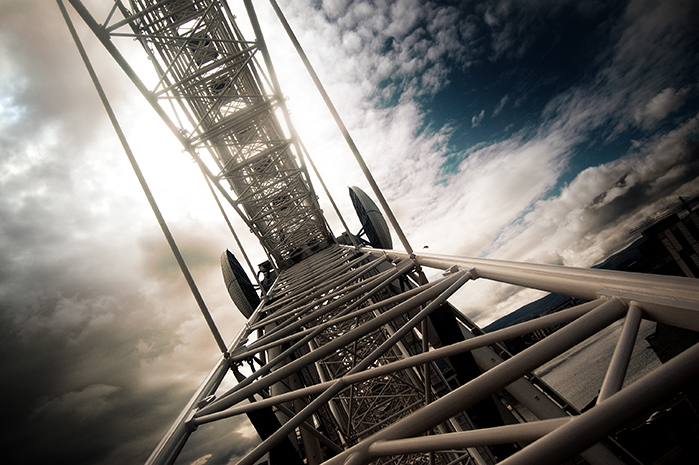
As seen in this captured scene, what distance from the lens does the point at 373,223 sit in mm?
11078

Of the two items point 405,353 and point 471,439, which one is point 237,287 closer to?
point 405,353

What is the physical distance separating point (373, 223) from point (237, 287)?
19.1 ft

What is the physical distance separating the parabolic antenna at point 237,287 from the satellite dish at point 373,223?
5.61 m

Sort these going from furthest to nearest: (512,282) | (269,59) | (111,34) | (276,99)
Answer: (276,99)
(269,59)
(111,34)
(512,282)

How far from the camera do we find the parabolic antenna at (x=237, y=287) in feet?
35.1

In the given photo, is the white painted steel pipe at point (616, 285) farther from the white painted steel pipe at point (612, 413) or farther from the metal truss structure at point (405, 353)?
the white painted steel pipe at point (612, 413)

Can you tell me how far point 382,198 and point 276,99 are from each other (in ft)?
17.8

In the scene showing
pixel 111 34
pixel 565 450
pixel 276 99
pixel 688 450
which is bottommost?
pixel 688 450

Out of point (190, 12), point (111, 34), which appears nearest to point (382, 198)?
point (111, 34)

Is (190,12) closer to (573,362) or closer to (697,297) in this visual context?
(697,297)

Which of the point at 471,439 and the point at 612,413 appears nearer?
the point at 612,413

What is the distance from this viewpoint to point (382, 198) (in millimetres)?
4133

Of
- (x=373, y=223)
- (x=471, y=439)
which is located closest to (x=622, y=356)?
(x=471, y=439)

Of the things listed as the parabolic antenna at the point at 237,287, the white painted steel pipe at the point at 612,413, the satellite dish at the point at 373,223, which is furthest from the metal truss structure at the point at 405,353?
the satellite dish at the point at 373,223
